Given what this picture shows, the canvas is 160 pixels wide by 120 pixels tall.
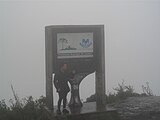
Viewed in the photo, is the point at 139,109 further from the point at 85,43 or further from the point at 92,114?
the point at 85,43

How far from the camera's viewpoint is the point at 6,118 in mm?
1507

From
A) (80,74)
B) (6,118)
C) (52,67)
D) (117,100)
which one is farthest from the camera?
(117,100)

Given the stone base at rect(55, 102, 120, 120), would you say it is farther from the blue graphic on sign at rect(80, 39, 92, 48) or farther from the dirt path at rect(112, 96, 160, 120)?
the blue graphic on sign at rect(80, 39, 92, 48)

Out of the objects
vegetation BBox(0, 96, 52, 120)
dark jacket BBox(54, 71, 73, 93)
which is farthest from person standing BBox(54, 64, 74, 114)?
vegetation BBox(0, 96, 52, 120)

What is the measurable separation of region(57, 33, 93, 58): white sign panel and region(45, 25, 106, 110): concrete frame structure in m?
0.04

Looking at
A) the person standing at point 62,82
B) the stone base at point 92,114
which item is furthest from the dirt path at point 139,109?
the person standing at point 62,82

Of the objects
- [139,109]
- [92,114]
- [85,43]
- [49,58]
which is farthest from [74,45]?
[139,109]

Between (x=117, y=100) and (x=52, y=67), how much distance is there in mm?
528

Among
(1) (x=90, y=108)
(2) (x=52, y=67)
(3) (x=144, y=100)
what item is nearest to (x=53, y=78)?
(2) (x=52, y=67)

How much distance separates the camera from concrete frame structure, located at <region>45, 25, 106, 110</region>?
1673mm

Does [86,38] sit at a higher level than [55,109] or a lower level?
higher

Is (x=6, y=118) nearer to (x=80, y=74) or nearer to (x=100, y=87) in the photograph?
(x=80, y=74)

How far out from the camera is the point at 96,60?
1830mm

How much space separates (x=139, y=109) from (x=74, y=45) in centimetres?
54
